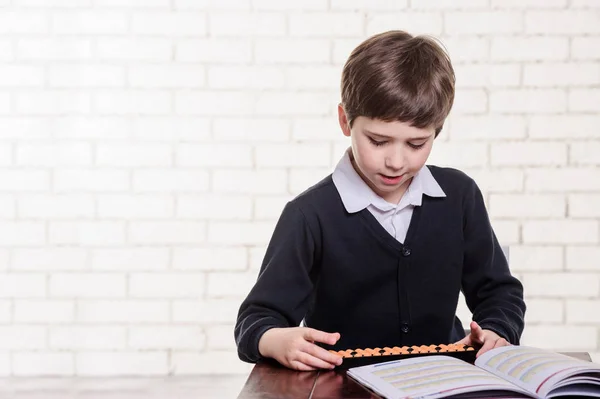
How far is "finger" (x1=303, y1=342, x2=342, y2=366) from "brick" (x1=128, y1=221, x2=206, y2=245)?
1.81 meters

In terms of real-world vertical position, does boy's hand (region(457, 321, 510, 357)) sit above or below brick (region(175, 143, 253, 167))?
below

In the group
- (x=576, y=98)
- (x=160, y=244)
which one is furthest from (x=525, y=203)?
(x=160, y=244)

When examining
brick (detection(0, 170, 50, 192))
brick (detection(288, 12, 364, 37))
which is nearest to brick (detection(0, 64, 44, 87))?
brick (detection(0, 170, 50, 192))

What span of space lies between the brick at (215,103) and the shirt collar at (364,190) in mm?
1370

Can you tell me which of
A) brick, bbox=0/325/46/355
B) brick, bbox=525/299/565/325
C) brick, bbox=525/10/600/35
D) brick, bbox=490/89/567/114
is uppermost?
brick, bbox=525/10/600/35

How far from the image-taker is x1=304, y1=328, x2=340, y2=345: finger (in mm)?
1178

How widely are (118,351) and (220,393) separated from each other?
0.43 metres

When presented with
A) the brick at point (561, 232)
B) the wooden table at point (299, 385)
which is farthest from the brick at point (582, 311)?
the wooden table at point (299, 385)

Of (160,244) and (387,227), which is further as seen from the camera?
(160,244)

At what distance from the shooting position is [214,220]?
118 inches

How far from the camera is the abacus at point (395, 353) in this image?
1.25m

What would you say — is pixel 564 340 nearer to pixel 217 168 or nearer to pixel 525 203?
pixel 525 203

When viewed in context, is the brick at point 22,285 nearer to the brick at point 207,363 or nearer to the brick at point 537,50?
the brick at point 207,363

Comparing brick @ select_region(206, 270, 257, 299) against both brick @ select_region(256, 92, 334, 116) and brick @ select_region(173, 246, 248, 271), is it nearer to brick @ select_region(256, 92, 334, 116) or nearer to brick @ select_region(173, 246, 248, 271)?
brick @ select_region(173, 246, 248, 271)
